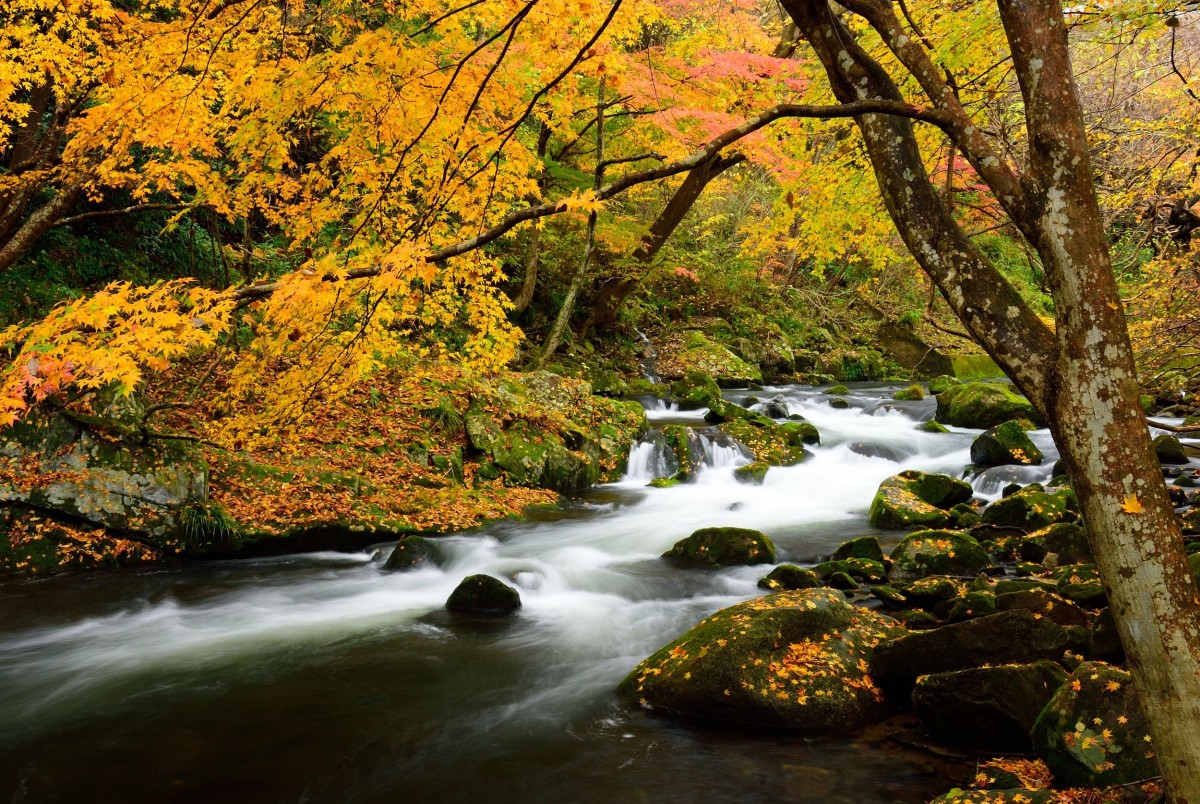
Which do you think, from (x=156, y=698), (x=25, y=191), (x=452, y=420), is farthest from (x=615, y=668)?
(x=25, y=191)

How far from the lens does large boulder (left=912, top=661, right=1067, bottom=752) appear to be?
4230 mm

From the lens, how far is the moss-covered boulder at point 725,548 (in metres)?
8.55

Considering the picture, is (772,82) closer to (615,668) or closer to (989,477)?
(989,477)

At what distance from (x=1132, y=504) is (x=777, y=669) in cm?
309

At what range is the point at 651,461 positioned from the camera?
13383 mm

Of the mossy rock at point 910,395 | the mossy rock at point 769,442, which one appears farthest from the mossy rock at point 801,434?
the mossy rock at point 910,395

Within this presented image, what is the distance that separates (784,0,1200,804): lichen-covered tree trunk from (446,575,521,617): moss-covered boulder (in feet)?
18.7

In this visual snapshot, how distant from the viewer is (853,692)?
4.90 m

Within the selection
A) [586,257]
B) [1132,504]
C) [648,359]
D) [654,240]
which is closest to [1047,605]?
[1132,504]

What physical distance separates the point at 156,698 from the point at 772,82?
11643 millimetres

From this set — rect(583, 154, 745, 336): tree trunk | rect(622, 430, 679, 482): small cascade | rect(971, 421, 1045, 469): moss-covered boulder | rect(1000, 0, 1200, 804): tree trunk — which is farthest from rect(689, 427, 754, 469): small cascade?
rect(1000, 0, 1200, 804): tree trunk

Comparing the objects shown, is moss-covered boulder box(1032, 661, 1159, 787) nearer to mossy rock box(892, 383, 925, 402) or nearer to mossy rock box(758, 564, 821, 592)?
mossy rock box(758, 564, 821, 592)

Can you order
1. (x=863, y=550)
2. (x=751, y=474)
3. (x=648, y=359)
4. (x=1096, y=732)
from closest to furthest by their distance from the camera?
(x=1096, y=732) → (x=863, y=550) → (x=751, y=474) → (x=648, y=359)

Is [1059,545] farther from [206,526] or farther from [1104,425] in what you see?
[206,526]
